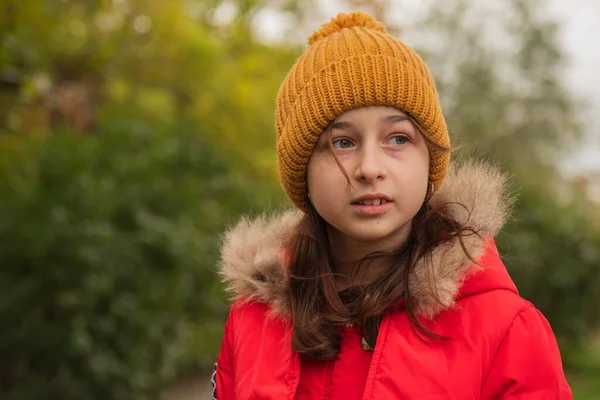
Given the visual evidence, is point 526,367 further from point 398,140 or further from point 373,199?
point 398,140

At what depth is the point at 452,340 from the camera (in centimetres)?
205

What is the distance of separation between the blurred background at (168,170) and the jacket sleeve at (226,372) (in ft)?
1.96

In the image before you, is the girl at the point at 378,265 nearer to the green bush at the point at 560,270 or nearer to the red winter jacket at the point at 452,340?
the red winter jacket at the point at 452,340

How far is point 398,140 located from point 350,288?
0.50 metres

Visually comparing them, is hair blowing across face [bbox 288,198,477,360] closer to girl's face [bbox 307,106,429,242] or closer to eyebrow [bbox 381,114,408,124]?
girl's face [bbox 307,106,429,242]

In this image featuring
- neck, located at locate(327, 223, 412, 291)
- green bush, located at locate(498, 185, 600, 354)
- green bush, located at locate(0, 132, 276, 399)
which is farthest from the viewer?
green bush, located at locate(498, 185, 600, 354)

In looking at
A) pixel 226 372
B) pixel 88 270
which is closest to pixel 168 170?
pixel 88 270

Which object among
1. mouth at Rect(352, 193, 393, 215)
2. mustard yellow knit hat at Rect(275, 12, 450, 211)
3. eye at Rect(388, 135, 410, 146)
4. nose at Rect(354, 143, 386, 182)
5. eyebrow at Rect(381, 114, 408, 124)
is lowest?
mouth at Rect(352, 193, 393, 215)

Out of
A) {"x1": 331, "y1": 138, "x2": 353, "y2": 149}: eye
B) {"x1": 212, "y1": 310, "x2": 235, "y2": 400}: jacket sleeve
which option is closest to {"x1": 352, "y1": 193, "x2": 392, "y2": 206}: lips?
{"x1": 331, "y1": 138, "x2": 353, "y2": 149}: eye

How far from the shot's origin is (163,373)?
22.0 feet

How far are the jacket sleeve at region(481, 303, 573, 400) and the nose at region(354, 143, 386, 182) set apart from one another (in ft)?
1.84

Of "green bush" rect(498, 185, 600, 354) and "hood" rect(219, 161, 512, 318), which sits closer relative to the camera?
"hood" rect(219, 161, 512, 318)

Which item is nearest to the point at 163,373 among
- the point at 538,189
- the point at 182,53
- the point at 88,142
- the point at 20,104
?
the point at 88,142

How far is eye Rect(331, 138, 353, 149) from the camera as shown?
2.22m
